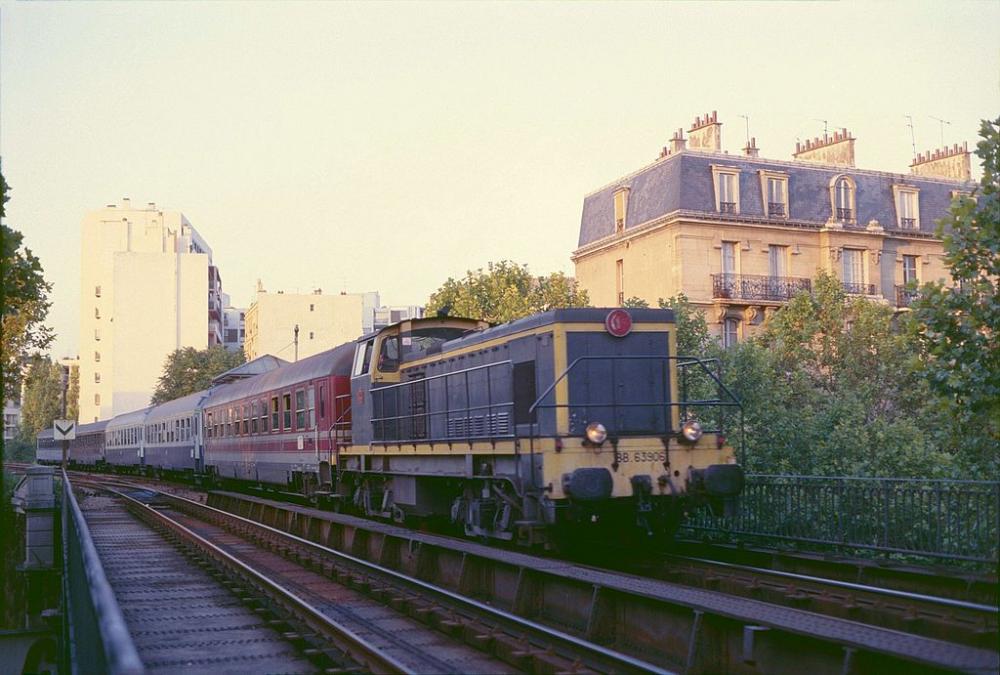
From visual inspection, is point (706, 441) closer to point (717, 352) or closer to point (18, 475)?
point (717, 352)

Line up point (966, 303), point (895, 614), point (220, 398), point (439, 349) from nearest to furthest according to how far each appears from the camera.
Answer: point (895, 614) → point (966, 303) → point (439, 349) → point (220, 398)

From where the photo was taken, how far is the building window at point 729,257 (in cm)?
4097

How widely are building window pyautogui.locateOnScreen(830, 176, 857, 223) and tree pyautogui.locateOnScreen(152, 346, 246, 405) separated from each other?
45.2 metres

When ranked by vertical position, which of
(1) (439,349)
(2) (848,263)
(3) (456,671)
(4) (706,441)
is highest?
(2) (848,263)

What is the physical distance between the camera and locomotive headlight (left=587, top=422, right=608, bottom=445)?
12.2 meters

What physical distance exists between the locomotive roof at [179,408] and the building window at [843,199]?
25.9 m

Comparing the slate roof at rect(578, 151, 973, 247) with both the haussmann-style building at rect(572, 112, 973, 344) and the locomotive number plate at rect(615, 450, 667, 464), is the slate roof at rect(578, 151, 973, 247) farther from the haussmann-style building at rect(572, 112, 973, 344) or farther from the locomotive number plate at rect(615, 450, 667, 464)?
the locomotive number plate at rect(615, 450, 667, 464)

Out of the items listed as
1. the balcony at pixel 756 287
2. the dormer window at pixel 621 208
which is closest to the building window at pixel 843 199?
the balcony at pixel 756 287

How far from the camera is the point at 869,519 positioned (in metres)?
12.5

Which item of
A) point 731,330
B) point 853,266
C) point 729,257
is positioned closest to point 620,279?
point 729,257

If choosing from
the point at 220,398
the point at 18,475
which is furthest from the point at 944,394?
the point at 18,475

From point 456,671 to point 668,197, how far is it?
111ft

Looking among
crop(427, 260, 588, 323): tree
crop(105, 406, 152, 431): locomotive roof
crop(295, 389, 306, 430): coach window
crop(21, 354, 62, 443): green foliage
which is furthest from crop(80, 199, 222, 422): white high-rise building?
crop(295, 389, 306, 430): coach window

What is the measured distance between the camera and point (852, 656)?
23.2 ft
